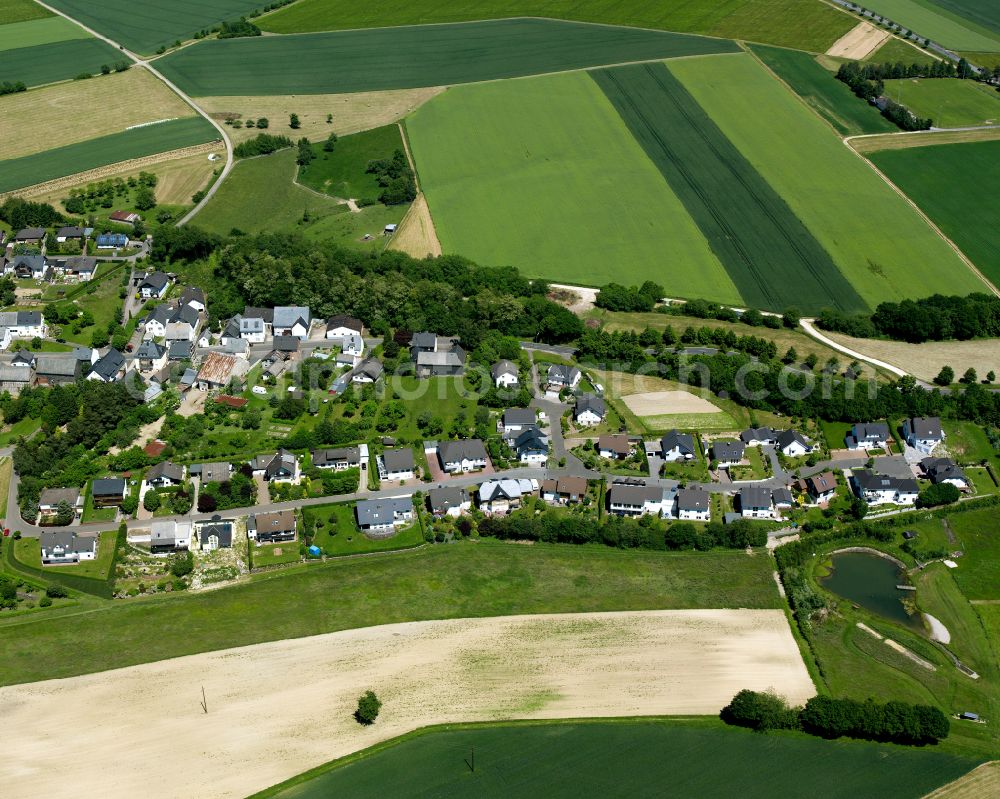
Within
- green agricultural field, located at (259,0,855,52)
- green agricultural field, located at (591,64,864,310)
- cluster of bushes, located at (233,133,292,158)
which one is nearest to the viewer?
green agricultural field, located at (591,64,864,310)

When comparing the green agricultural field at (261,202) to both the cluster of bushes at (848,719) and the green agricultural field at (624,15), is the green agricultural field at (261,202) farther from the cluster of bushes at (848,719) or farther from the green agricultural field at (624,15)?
the cluster of bushes at (848,719)

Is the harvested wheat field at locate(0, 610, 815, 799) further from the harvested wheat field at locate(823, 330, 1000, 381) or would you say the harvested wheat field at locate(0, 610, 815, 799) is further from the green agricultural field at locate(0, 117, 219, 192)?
the green agricultural field at locate(0, 117, 219, 192)

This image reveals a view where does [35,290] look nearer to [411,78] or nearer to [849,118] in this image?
[411,78]

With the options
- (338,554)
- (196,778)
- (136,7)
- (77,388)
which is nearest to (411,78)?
(136,7)

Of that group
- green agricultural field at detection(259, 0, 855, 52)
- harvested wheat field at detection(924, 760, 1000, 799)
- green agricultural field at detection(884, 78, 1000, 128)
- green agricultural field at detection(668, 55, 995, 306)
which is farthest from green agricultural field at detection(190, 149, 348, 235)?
harvested wheat field at detection(924, 760, 1000, 799)

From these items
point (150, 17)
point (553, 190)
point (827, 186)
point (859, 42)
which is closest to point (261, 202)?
point (553, 190)

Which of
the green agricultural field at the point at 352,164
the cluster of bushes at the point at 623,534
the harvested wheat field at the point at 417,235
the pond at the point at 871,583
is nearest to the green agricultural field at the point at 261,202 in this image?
the green agricultural field at the point at 352,164
